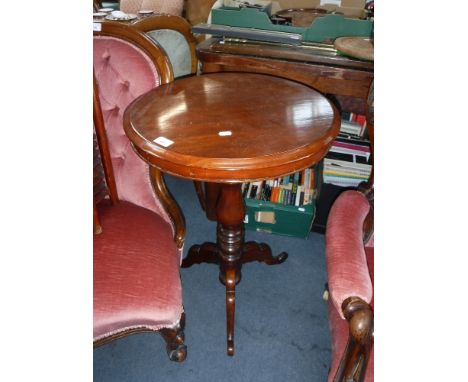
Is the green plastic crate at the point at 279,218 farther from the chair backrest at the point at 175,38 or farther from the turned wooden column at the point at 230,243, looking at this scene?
the chair backrest at the point at 175,38

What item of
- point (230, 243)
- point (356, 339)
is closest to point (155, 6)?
point (230, 243)

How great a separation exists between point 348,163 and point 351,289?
1.16 meters

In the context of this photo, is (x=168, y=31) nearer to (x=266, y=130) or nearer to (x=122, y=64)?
(x=122, y=64)

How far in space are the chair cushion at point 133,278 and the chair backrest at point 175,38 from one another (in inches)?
44.6

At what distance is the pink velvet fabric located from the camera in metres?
1.34

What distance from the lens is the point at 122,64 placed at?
1355 millimetres

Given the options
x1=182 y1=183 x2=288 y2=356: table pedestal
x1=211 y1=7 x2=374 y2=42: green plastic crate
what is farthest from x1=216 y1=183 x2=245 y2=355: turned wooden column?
x1=211 y1=7 x2=374 y2=42: green plastic crate

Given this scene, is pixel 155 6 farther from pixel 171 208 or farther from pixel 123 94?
pixel 171 208

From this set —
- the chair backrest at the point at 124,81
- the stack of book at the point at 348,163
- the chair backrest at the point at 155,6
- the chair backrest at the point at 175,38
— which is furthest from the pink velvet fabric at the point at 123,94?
the chair backrest at the point at 155,6

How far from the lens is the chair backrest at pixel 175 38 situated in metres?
2.03

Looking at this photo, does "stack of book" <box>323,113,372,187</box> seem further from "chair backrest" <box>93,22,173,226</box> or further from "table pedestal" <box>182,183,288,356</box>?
"chair backrest" <box>93,22,173,226</box>

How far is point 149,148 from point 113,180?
424 millimetres

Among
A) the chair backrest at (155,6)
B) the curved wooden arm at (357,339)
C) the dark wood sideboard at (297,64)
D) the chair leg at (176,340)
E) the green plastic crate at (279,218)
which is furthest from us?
the chair backrest at (155,6)
